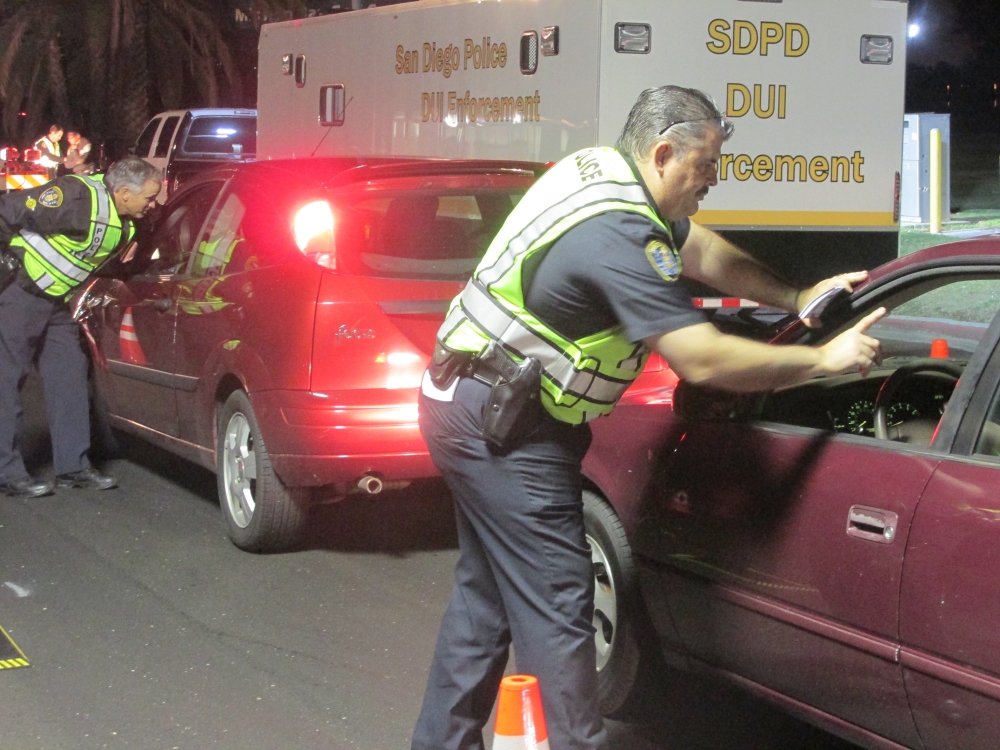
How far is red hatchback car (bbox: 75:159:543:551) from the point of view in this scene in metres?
5.48

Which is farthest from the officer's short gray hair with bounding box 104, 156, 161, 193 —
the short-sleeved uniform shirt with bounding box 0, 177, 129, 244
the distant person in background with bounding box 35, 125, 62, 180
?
the distant person in background with bounding box 35, 125, 62, 180

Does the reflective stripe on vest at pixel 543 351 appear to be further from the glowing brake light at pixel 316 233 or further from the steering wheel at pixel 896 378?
the glowing brake light at pixel 316 233

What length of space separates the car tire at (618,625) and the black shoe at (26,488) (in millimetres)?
3884

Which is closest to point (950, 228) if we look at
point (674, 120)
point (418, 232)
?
point (418, 232)

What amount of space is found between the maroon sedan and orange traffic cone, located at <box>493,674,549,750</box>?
812 mm

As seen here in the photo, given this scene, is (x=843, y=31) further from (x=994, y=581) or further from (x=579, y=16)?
(x=994, y=581)

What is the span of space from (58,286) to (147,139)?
50.1 ft

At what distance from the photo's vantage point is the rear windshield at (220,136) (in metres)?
20.2

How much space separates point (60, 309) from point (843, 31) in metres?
5.87

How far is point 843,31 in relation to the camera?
32.2 ft

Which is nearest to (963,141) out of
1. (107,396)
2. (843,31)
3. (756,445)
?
(843,31)

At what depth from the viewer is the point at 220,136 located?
66.9 ft

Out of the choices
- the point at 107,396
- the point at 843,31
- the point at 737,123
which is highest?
the point at 843,31

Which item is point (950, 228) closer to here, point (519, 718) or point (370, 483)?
point (370, 483)
